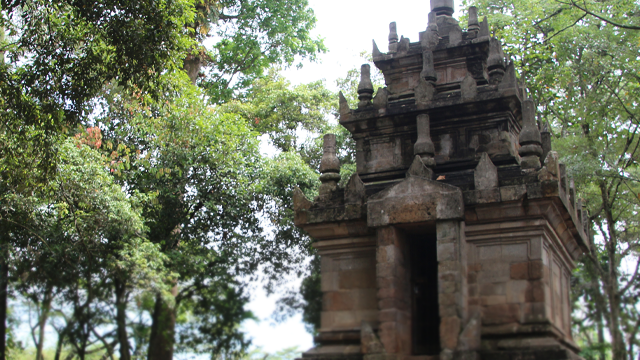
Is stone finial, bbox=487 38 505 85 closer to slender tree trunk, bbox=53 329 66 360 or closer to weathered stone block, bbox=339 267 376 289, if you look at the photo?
weathered stone block, bbox=339 267 376 289

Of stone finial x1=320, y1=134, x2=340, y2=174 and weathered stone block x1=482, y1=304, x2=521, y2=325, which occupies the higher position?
stone finial x1=320, y1=134, x2=340, y2=174

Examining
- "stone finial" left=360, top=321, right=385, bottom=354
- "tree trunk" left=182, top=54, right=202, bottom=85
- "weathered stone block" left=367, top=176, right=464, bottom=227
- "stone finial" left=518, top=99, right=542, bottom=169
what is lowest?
"stone finial" left=360, top=321, right=385, bottom=354

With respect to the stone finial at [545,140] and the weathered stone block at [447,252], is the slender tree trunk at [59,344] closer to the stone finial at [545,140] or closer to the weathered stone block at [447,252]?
the weathered stone block at [447,252]

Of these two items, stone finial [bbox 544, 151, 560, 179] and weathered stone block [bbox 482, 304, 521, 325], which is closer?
weathered stone block [bbox 482, 304, 521, 325]

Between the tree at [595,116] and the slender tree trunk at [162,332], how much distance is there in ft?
44.9

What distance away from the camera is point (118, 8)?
9.59m

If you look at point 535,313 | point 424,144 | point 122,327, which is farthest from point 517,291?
point 122,327

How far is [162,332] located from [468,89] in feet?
19.8

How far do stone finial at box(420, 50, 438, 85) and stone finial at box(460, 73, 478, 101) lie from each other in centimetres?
61

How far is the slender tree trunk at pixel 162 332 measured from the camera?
612 centimetres

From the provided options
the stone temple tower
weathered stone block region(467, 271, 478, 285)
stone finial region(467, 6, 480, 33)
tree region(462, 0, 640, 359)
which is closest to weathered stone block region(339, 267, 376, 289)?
the stone temple tower

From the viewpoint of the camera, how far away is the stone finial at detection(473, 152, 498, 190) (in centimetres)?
859

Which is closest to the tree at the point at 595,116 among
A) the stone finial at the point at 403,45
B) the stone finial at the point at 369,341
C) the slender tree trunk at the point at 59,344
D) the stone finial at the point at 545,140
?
the stone finial at the point at 545,140

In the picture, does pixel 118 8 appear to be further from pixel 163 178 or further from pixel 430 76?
pixel 163 178
